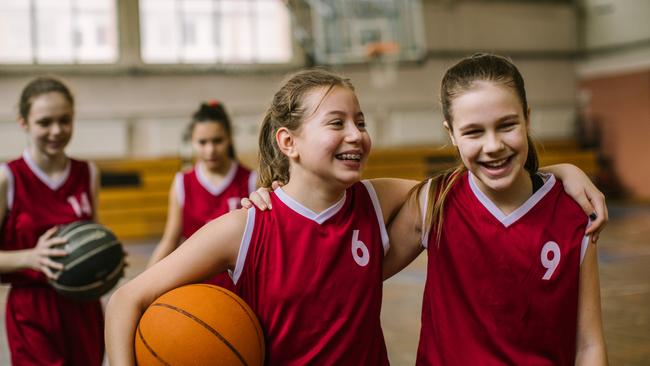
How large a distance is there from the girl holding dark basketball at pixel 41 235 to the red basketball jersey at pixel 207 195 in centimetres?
71

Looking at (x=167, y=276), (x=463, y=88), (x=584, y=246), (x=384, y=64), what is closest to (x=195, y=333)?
(x=167, y=276)

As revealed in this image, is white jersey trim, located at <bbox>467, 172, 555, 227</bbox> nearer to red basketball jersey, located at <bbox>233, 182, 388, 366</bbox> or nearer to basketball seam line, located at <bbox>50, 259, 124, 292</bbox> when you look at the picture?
red basketball jersey, located at <bbox>233, 182, 388, 366</bbox>

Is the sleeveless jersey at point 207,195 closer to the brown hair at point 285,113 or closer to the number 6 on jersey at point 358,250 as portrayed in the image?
the brown hair at point 285,113

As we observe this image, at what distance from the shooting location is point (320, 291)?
5.89ft

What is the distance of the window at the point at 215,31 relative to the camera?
37.3 ft

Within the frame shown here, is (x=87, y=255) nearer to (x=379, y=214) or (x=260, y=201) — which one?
(x=260, y=201)

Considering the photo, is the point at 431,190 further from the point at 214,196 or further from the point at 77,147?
the point at 77,147

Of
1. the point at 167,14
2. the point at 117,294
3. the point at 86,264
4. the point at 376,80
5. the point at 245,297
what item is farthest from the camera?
the point at 376,80

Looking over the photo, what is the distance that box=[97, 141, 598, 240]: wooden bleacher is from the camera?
10.0 metres

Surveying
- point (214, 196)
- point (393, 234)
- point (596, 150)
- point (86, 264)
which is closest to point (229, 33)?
point (596, 150)

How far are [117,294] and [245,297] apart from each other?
33 centimetres

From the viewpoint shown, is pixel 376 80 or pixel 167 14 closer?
pixel 167 14

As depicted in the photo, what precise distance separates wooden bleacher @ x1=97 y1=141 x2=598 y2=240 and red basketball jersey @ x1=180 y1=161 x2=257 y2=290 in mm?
6623

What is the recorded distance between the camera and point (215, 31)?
11.7 meters
